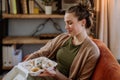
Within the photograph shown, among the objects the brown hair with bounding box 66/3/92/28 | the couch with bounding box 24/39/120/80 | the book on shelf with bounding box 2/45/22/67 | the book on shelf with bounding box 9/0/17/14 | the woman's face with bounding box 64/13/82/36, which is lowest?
the book on shelf with bounding box 2/45/22/67

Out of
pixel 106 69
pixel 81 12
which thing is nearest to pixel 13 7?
pixel 81 12

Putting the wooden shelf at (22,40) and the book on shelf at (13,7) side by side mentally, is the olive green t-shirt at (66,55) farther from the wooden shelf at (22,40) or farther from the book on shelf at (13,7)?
the book on shelf at (13,7)

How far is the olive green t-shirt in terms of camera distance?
75.4 inches

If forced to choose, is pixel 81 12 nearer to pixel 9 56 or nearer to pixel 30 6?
pixel 30 6

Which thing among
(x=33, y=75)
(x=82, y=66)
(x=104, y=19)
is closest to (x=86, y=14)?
(x=82, y=66)

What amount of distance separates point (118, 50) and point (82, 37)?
1.22m

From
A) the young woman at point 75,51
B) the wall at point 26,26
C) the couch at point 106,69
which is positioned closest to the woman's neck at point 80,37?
the young woman at point 75,51

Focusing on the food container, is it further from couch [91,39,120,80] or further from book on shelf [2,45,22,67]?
book on shelf [2,45,22,67]

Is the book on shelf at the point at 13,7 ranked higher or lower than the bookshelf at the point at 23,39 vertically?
higher

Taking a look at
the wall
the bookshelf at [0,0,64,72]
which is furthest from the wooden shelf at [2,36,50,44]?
the wall

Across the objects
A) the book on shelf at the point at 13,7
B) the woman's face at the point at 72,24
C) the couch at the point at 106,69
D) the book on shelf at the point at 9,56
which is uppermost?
the book on shelf at the point at 13,7

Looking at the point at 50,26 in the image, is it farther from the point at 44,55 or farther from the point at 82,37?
the point at 82,37

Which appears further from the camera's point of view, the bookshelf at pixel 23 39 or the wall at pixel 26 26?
the wall at pixel 26 26

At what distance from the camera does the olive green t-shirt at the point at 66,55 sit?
6.28 feet
